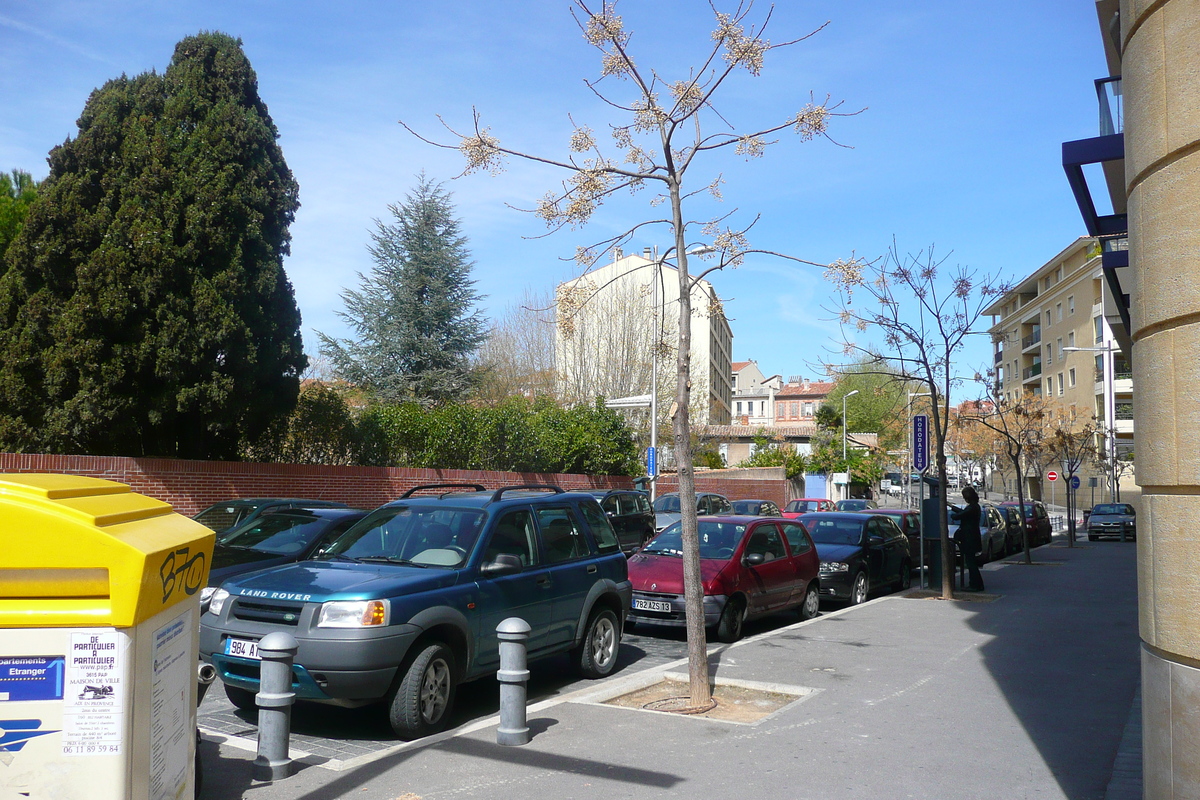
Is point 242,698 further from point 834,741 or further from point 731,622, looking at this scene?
point 731,622

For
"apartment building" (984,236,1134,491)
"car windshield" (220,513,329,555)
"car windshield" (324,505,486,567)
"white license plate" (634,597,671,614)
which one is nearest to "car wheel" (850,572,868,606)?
"white license plate" (634,597,671,614)

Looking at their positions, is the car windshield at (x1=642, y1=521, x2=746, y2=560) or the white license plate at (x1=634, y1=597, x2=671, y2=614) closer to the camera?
the white license plate at (x1=634, y1=597, x2=671, y2=614)

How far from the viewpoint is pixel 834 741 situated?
6.31m

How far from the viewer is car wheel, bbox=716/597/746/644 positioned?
36.6ft

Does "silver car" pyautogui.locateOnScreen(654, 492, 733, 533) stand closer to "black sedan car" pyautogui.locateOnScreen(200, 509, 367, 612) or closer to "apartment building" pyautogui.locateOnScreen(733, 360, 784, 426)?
"black sedan car" pyautogui.locateOnScreen(200, 509, 367, 612)

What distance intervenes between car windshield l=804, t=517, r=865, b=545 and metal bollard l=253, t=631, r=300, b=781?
1180 cm

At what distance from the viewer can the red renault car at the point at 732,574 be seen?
11.2 m

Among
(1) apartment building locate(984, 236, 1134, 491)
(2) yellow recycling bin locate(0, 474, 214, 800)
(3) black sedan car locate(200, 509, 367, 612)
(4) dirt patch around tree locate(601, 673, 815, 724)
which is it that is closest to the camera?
(2) yellow recycling bin locate(0, 474, 214, 800)

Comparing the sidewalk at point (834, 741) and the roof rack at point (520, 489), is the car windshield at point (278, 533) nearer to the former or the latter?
the roof rack at point (520, 489)

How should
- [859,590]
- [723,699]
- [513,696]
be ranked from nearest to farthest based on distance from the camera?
[513,696] < [723,699] < [859,590]

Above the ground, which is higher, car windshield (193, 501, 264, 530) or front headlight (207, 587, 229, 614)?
car windshield (193, 501, 264, 530)

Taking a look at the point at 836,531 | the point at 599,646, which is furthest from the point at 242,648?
the point at 836,531

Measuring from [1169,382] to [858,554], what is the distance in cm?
1177

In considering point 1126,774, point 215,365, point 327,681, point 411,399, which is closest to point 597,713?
point 327,681
